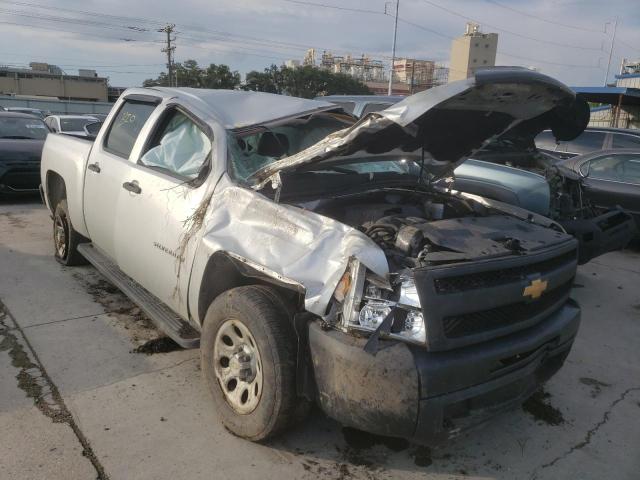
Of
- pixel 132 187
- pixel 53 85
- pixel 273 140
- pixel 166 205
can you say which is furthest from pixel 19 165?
pixel 53 85

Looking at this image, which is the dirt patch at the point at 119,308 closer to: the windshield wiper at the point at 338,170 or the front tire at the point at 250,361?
the front tire at the point at 250,361

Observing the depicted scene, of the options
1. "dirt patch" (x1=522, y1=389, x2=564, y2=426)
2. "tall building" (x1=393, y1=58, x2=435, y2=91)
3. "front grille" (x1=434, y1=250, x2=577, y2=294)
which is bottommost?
"dirt patch" (x1=522, y1=389, x2=564, y2=426)

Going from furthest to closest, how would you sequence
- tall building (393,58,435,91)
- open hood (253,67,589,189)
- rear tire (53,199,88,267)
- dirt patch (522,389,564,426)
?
tall building (393,58,435,91)
rear tire (53,199,88,267)
dirt patch (522,389,564,426)
open hood (253,67,589,189)

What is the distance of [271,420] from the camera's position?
2.68 metres

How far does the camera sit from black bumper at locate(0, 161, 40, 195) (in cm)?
871

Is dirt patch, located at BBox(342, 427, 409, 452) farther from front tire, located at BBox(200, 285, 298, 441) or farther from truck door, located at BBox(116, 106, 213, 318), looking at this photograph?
truck door, located at BBox(116, 106, 213, 318)

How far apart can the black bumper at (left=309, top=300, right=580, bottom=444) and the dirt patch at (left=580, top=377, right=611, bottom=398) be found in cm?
137

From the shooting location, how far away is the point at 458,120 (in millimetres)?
3482

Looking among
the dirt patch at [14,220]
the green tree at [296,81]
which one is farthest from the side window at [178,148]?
the green tree at [296,81]

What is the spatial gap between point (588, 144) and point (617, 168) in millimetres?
1526

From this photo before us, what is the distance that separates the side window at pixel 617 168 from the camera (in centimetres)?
741

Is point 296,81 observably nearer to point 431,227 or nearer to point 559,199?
point 559,199

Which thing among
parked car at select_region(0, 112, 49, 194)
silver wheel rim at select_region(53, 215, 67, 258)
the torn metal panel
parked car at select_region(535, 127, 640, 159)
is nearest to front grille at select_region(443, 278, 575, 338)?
the torn metal panel

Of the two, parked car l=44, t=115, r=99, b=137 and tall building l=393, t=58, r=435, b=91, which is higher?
tall building l=393, t=58, r=435, b=91
